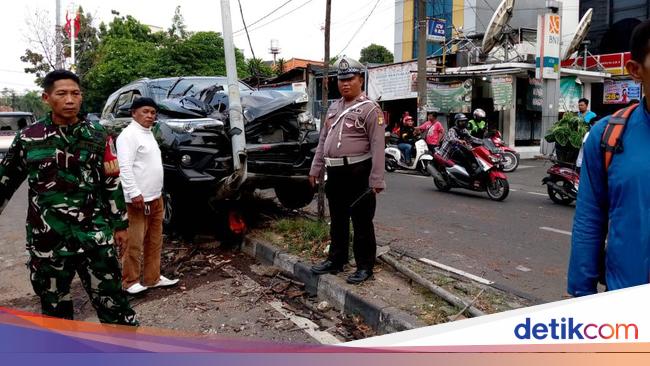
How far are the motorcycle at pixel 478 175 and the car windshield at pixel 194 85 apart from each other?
4306 millimetres

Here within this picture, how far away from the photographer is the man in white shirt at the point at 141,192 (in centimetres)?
409

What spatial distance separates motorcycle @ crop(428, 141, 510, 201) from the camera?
8766mm

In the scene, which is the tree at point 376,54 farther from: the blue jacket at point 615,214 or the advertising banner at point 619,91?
the blue jacket at point 615,214

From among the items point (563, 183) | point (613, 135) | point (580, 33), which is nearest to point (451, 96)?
point (580, 33)

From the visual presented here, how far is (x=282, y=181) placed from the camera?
5.78 metres

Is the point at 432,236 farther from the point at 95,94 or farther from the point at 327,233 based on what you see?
the point at 95,94

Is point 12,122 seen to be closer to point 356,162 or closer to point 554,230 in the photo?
point 356,162

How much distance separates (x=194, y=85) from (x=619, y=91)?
16.9 meters

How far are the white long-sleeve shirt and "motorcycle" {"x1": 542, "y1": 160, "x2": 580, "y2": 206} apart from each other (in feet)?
20.9

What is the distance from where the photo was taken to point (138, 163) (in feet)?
Answer: 13.8

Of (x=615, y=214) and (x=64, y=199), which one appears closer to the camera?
(x=615, y=214)

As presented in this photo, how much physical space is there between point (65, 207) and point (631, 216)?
101 inches

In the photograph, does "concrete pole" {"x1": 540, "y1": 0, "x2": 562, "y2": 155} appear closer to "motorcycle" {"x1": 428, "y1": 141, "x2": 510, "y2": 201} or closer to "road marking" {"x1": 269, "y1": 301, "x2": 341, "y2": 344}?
"motorcycle" {"x1": 428, "y1": 141, "x2": 510, "y2": 201}

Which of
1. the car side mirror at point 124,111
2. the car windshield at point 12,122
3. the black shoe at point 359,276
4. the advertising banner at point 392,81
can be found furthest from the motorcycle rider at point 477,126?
the car windshield at point 12,122
